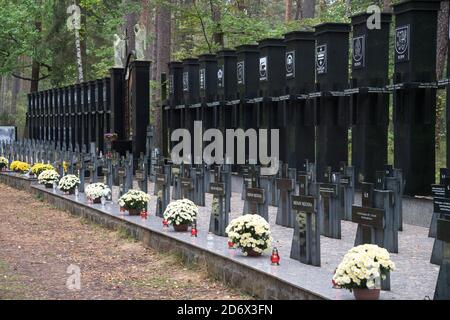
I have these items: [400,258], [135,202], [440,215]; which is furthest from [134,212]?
[440,215]

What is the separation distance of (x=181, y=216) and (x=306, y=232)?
11.6 feet

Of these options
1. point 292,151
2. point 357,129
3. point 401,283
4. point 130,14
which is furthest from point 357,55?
point 130,14

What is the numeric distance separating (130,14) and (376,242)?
33.6 m

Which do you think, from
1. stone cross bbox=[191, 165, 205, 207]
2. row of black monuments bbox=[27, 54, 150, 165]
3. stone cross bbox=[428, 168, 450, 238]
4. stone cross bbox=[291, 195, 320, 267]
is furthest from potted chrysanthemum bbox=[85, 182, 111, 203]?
stone cross bbox=[291, 195, 320, 267]

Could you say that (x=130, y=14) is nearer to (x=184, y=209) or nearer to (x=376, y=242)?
(x=184, y=209)

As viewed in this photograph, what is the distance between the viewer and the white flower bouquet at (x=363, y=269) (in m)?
7.97

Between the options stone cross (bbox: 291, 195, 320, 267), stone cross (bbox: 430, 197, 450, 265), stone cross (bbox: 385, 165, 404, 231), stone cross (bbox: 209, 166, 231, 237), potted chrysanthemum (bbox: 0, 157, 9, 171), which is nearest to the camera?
stone cross (bbox: 430, 197, 450, 265)

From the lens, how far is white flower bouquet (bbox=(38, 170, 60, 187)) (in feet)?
80.2

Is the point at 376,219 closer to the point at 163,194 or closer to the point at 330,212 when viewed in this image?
the point at 330,212

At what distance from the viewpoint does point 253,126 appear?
22906 mm

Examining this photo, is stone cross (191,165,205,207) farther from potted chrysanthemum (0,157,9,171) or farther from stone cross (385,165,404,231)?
potted chrysanthemum (0,157,9,171)

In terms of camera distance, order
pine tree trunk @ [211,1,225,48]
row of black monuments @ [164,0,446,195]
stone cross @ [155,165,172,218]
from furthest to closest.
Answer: pine tree trunk @ [211,1,225,48]
stone cross @ [155,165,172,218]
row of black monuments @ [164,0,446,195]

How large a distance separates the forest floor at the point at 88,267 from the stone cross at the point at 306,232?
3.24 ft

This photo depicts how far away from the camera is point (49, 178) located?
2453cm
